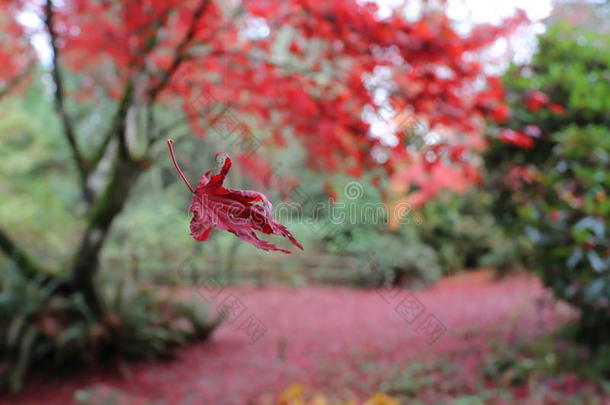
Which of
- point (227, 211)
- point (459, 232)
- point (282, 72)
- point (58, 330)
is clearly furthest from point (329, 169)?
point (459, 232)

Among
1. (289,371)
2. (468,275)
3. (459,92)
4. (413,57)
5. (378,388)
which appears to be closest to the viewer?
(413,57)

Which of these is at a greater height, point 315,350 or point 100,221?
point 100,221

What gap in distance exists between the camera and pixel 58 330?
12.2 ft

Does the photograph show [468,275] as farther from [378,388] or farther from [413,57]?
[413,57]

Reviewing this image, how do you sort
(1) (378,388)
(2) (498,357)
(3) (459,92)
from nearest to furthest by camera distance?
1. (3) (459,92)
2. (1) (378,388)
3. (2) (498,357)

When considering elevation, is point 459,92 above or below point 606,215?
above

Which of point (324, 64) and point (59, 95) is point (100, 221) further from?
point (324, 64)

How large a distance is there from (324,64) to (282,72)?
1.54 feet

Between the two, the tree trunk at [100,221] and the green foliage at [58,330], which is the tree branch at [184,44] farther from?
the green foliage at [58,330]

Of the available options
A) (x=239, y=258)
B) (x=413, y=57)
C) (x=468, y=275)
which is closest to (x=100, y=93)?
(x=239, y=258)

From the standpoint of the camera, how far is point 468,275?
33.6 feet

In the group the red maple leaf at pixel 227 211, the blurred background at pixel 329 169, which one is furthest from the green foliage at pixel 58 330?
the red maple leaf at pixel 227 211

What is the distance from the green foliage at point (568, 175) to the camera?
9.71ft

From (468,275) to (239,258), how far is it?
15.3ft
